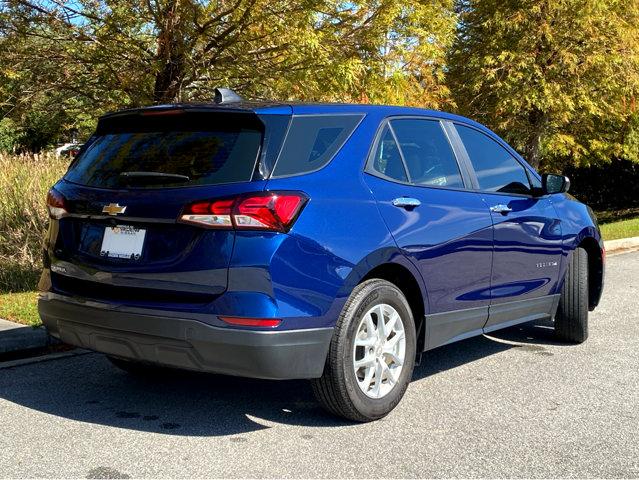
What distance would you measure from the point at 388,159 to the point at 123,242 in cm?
162

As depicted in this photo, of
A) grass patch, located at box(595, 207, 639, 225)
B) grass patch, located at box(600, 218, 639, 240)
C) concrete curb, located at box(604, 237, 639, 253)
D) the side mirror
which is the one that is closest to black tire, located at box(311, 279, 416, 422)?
the side mirror

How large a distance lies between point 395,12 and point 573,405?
5.18 meters

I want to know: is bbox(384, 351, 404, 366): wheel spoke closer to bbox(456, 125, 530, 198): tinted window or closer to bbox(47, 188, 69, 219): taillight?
bbox(456, 125, 530, 198): tinted window

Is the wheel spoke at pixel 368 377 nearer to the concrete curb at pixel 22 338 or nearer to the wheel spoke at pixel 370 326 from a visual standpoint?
the wheel spoke at pixel 370 326

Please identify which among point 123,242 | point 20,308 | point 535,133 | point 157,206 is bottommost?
point 20,308

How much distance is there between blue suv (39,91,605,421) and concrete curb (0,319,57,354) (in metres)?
0.97

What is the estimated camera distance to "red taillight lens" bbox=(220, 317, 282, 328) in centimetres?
365

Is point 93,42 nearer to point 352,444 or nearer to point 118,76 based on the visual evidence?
point 118,76

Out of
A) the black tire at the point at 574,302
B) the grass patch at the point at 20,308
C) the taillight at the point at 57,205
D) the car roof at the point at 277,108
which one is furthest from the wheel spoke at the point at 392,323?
the grass patch at the point at 20,308

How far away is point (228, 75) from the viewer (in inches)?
326

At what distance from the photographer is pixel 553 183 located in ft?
19.0

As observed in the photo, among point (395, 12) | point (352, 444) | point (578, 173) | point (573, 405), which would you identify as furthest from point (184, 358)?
point (578, 173)

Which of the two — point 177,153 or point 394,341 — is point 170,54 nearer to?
point 177,153

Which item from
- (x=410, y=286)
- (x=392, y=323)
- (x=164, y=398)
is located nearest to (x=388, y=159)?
(x=410, y=286)
